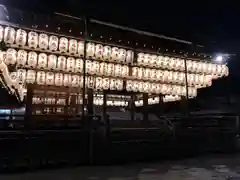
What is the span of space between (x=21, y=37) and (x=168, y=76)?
1128cm

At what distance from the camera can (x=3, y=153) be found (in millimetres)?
10219

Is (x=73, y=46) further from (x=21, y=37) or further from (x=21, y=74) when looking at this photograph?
(x=21, y=74)

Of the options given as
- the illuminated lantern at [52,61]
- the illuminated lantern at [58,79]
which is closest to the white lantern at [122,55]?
the illuminated lantern at [58,79]

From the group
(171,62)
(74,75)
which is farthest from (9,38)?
(171,62)

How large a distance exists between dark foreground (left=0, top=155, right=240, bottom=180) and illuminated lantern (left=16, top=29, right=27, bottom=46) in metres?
7.49

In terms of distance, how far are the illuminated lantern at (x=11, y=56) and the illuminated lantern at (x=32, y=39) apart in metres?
0.97

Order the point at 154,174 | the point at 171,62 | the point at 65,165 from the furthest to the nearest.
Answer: the point at 171,62, the point at 65,165, the point at 154,174

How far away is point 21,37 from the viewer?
14.9 m

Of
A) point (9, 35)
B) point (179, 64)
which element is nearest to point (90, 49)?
point (9, 35)

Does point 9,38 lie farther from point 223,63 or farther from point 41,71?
point 223,63

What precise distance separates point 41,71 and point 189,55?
1082cm

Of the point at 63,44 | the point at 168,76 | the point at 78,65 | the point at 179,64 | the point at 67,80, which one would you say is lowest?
the point at 67,80

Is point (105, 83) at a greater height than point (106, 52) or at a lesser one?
lesser

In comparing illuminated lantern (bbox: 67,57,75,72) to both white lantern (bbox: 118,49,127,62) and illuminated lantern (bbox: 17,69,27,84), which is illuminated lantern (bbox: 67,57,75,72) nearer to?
illuminated lantern (bbox: 17,69,27,84)
